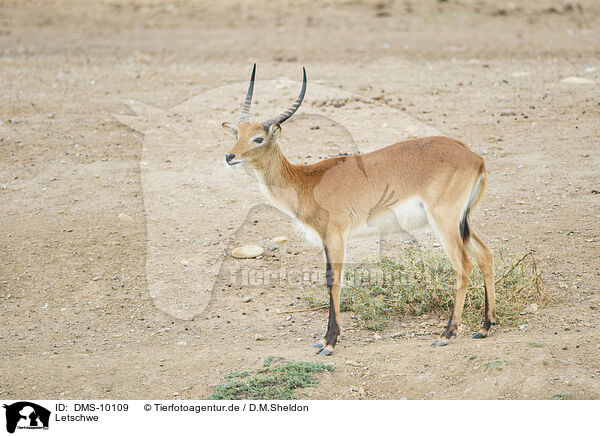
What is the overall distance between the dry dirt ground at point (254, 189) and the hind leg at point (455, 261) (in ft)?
0.53

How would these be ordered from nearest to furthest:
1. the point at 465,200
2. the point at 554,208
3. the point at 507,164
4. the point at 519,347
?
the point at 519,347 → the point at 465,200 → the point at 554,208 → the point at 507,164

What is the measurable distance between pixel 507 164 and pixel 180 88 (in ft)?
22.8

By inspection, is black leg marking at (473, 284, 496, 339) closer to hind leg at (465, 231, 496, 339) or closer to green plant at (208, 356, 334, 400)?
hind leg at (465, 231, 496, 339)

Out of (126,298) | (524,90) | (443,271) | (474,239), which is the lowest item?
(126,298)

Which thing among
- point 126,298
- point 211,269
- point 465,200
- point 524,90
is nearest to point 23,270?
point 126,298

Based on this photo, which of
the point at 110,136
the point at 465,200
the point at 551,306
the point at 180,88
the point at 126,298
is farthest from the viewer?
the point at 180,88

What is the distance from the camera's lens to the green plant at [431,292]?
7.09 m

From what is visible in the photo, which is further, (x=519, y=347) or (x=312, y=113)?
(x=312, y=113)

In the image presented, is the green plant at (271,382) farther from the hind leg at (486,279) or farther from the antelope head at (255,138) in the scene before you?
the antelope head at (255,138)

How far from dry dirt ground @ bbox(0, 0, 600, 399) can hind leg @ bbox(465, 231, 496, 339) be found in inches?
7.5

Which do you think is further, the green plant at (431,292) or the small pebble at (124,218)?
the small pebble at (124,218)

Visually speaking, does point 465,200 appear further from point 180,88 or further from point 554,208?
point 180,88

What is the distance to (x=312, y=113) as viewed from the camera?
12.3m
